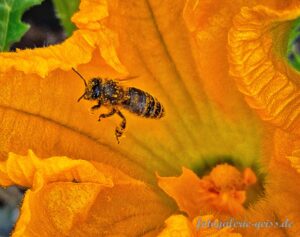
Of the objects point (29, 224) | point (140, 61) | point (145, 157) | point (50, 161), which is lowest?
point (29, 224)

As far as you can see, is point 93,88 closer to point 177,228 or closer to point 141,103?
point 141,103

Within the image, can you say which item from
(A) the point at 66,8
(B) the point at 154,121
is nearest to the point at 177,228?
(B) the point at 154,121

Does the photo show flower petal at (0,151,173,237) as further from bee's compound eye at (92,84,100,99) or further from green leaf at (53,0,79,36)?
green leaf at (53,0,79,36)

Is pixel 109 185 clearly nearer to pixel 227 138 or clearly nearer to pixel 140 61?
pixel 140 61

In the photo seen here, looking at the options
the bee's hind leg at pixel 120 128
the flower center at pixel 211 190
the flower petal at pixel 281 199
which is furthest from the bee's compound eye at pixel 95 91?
the flower petal at pixel 281 199

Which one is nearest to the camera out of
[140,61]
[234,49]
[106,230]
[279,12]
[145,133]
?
[279,12]

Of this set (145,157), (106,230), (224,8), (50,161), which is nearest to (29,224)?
(50,161)

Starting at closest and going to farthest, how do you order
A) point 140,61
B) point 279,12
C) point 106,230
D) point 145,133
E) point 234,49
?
point 279,12
point 234,49
point 106,230
point 140,61
point 145,133

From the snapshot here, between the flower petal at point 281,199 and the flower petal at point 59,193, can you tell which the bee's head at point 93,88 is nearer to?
the flower petal at point 59,193
